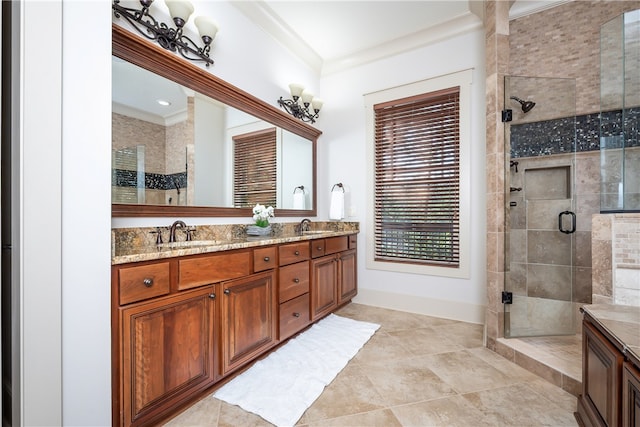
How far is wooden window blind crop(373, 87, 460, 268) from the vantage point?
2783 mm

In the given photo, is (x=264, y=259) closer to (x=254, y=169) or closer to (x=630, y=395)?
(x=254, y=169)

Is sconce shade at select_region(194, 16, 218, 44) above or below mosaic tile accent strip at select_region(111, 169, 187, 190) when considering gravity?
above

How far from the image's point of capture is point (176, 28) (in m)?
1.87

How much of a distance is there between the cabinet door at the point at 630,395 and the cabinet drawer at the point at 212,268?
177 cm

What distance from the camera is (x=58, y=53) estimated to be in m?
0.99

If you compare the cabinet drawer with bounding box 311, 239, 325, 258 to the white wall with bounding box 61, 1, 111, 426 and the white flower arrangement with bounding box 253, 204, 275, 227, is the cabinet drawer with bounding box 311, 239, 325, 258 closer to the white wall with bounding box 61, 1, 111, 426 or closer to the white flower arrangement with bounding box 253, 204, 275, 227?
the white flower arrangement with bounding box 253, 204, 275, 227

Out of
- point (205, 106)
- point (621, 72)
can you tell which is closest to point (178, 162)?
point (205, 106)

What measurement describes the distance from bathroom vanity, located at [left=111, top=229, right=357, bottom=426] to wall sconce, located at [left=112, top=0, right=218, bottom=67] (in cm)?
139

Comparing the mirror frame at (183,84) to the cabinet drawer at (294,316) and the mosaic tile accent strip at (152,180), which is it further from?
the cabinet drawer at (294,316)

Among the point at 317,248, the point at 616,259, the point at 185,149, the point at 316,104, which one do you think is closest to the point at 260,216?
the point at 317,248

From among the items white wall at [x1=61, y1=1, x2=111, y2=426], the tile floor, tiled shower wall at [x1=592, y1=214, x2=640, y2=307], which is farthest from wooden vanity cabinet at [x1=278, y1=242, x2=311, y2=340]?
tiled shower wall at [x1=592, y1=214, x2=640, y2=307]

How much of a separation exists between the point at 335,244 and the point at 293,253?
27.8 inches

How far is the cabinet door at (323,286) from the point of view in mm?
2400

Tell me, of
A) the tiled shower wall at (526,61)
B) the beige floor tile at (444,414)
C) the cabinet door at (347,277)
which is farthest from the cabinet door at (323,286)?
the tiled shower wall at (526,61)
